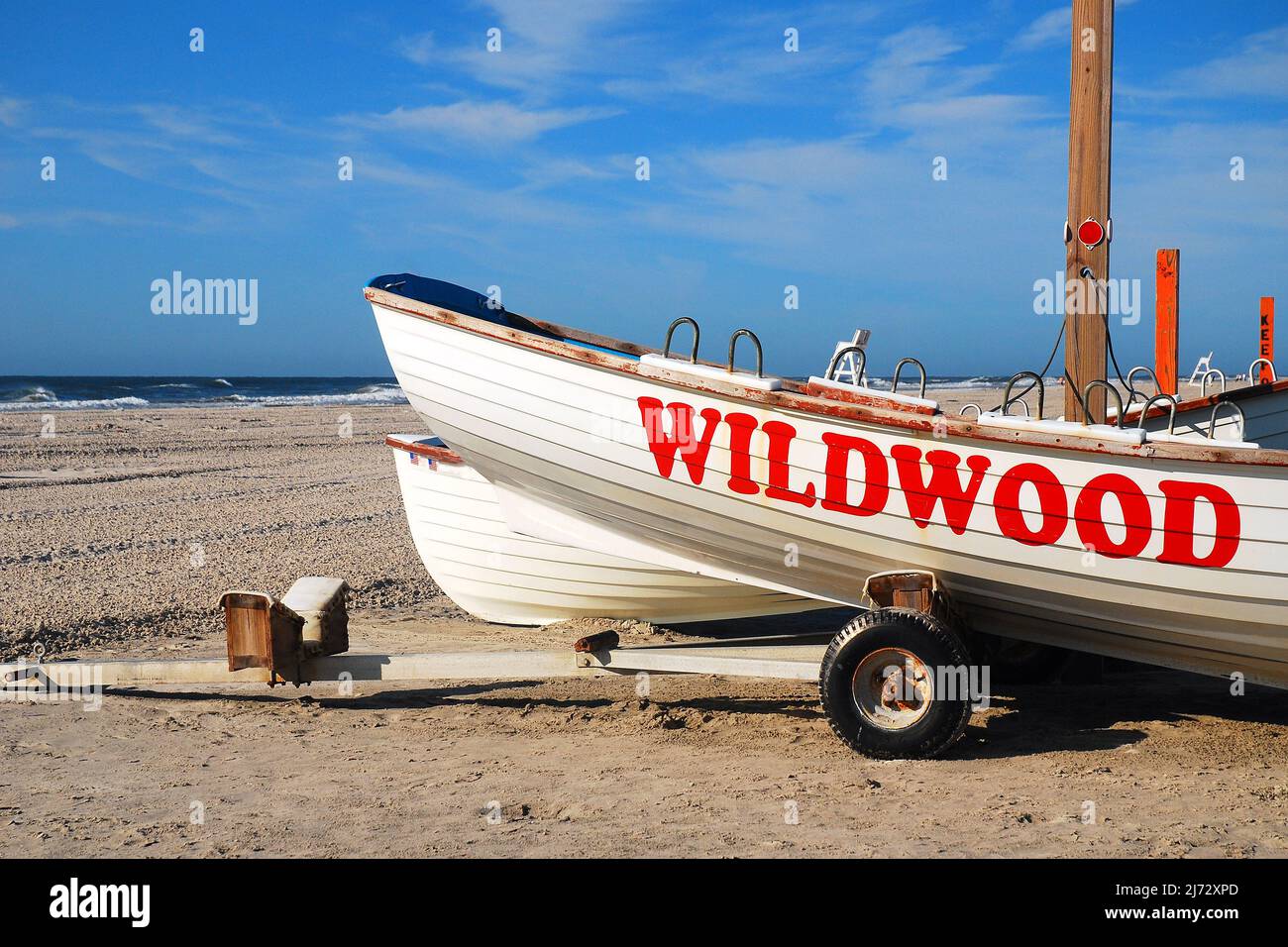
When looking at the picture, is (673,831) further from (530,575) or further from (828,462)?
(530,575)

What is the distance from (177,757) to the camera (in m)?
4.59

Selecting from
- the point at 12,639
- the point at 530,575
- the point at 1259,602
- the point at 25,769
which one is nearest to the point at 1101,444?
the point at 1259,602

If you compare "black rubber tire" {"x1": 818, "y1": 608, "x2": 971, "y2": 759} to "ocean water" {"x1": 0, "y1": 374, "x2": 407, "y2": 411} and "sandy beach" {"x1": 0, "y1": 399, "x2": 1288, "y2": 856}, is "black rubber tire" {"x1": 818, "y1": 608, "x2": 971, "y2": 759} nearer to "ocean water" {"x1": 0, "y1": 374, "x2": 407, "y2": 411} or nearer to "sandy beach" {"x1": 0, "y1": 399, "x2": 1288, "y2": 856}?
"sandy beach" {"x1": 0, "y1": 399, "x2": 1288, "y2": 856}

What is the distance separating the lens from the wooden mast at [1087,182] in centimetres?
573

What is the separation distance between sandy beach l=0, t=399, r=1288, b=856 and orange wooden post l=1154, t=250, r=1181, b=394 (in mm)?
2912

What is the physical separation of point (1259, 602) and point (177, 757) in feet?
14.6

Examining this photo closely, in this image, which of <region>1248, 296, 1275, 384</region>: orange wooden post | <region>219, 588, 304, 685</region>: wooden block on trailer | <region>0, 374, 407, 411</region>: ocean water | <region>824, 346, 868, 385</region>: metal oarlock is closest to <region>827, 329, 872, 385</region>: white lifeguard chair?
<region>824, 346, 868, 385</region>: metal oarlock

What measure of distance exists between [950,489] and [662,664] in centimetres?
150

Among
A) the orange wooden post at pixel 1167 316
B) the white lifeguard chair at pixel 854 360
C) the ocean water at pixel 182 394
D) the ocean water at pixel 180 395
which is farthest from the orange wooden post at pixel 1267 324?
the ocean water at pixel 180 395

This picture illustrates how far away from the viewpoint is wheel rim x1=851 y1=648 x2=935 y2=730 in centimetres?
438

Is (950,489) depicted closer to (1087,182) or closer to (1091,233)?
(1091,233)

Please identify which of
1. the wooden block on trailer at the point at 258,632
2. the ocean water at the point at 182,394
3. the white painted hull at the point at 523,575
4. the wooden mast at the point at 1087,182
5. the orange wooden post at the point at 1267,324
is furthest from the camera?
the ocean water at the point at 182,394

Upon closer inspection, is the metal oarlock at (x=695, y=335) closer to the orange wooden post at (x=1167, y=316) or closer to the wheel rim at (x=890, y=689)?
the wheel rim at (x=890, y=689)

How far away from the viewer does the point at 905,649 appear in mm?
4293
